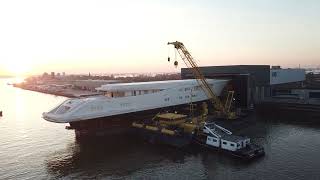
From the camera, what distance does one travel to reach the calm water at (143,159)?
3747 cm

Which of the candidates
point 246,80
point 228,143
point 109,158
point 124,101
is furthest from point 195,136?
point 246,80

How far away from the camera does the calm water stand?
3747 centimetres

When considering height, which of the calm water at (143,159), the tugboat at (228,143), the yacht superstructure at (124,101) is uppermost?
the yacht superstructure at (124,101)

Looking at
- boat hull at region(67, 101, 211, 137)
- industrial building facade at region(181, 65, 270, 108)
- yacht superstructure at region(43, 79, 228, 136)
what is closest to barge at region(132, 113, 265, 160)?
boat hull at region(67, 101, 211, 137)

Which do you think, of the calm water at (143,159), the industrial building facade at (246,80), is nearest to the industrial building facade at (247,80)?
the industrial building facade at (246,80)

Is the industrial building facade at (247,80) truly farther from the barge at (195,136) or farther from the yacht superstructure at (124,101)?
the barge at (195,136)

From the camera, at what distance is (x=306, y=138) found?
51.4 m

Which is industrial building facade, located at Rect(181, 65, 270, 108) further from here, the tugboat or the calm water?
the tugboat

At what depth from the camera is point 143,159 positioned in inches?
1686

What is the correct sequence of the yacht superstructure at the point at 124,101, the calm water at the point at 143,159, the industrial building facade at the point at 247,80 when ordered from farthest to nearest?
the industrial building facade at the point at 247,80 → the yacht superstructure at the point at 124,101 → the calm water at the point at 143,159

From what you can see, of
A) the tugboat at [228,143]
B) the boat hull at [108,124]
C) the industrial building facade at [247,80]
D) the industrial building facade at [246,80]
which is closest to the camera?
the tugboat at [228,143]

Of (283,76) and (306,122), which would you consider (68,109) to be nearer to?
(306,122)

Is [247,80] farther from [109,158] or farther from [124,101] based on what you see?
[109,158]

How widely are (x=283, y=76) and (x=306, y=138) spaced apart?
162ft
